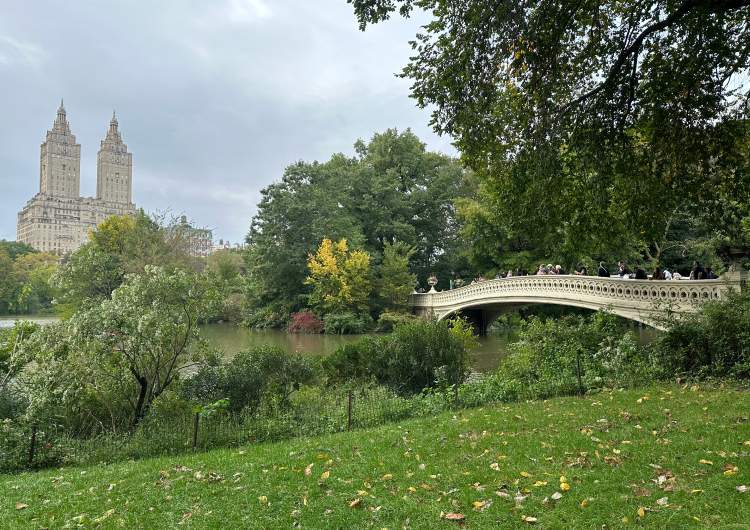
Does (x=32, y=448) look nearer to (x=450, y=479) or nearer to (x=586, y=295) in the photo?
(x=450, y=479)

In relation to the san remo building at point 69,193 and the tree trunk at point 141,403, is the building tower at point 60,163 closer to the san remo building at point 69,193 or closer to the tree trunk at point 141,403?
the san remo building at point 69,193

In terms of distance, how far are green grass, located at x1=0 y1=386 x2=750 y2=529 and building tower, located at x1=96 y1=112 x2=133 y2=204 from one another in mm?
158804

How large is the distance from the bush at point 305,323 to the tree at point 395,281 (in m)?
4.84

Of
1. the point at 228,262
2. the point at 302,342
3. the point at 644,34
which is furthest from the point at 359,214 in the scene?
the point at 644,34

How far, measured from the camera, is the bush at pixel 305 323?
37844 mm

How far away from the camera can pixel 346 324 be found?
36.1m

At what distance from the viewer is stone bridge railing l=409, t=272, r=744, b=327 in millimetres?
15648

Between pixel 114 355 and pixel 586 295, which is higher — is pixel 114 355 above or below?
below

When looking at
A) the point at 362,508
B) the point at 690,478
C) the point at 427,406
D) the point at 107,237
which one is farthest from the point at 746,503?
the point at 107,237

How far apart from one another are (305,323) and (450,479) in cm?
3366

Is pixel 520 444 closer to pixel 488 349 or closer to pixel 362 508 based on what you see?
pixel 362 508

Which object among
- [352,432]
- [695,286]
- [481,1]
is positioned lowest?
[352,432]

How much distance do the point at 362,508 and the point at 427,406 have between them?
505 cm

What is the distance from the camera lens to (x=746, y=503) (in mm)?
4086
